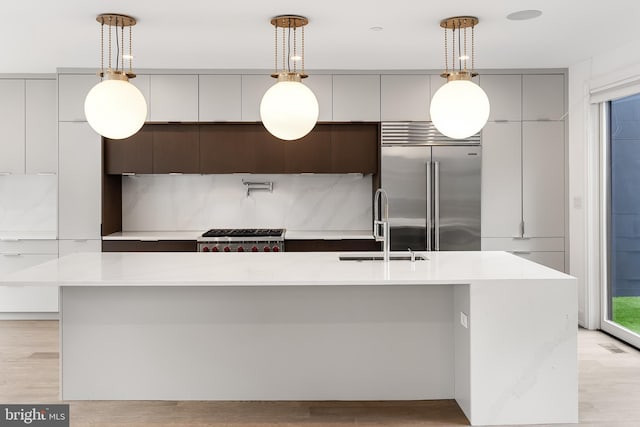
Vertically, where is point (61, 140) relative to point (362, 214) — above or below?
above

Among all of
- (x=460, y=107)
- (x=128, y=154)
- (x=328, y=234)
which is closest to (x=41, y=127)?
(x=128, y=154)

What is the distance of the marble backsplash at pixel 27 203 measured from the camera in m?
6.28

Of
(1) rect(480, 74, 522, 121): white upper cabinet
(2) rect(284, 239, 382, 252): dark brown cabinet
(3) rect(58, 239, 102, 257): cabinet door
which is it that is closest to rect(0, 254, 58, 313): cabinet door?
(3) rect(58, 239, 102, 257): cabinet door

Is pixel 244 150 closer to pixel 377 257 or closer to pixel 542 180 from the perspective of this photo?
pixel 377 257

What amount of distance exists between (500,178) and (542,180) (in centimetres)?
41

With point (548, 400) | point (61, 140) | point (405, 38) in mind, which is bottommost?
point (548, 400)

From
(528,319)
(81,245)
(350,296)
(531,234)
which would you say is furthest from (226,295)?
(531,234)

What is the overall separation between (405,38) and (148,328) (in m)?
2.82

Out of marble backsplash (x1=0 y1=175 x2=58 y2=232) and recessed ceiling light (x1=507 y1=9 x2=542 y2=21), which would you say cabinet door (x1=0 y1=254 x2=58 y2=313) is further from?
recessed ceiling light (x1=507 y1=9 x2=542 y2=21)

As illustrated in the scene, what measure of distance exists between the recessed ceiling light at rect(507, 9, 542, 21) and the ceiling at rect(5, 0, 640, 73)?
0.17 feet

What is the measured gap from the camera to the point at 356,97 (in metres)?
5.79

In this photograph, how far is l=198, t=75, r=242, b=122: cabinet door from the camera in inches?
227

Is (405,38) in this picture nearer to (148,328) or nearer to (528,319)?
(528,319)

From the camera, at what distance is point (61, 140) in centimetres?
573
